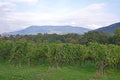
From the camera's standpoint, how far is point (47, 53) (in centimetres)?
6147

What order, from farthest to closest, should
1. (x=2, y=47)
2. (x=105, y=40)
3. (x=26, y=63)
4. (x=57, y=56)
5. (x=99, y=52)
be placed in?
1. (x=105, y=40)
2. (x=2, y=47)
3. (x=26, y=63)
4. (x=57, y=56)
5. (x=99, y=52)

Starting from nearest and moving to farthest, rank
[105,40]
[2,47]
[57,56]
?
[57,56] → [2,47] → [105,40]

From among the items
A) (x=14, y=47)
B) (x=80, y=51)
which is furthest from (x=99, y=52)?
(x=14, y=47)

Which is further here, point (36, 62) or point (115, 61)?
point (36, 62)

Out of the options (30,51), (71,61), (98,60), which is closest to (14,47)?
(30,51)

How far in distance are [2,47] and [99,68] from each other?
95.7 ft

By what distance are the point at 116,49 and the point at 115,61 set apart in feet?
8.42

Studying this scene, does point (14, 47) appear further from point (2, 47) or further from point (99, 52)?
point (99, 52)

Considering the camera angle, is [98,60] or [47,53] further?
[47,53]

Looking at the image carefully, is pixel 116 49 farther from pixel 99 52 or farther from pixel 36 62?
pixel 36 62

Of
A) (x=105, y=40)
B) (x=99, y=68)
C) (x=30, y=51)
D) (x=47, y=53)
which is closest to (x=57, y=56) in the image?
(x=47, y=53)

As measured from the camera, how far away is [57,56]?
60.9 metres

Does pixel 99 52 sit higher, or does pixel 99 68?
pixel 99 52

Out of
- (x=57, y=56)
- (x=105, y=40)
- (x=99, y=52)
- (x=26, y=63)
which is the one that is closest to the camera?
(x=99, y=52)
